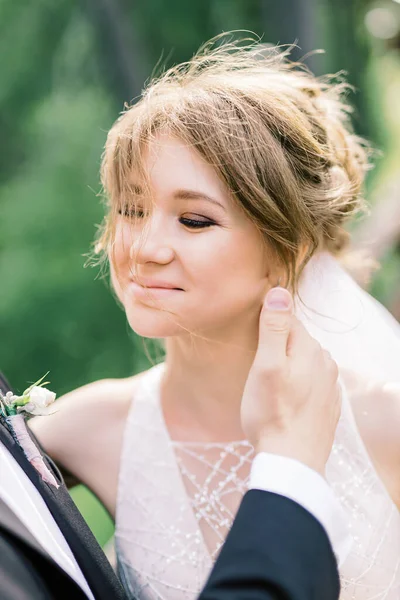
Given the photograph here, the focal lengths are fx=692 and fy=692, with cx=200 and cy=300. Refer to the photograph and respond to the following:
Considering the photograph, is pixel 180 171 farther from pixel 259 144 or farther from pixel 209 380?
pixel 209 380

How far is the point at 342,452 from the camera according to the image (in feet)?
5.20

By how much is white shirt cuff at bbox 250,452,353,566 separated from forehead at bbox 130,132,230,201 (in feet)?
1.84

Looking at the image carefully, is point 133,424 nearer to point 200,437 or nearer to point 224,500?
point 200,437

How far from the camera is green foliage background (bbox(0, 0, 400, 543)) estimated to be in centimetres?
421

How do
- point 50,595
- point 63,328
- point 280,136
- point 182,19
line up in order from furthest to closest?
point 63,328 < point 182,19 < point 280,136 < point 50,595

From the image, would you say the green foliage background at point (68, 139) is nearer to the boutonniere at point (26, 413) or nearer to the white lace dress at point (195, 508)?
the white lace dress at point (195, 508)

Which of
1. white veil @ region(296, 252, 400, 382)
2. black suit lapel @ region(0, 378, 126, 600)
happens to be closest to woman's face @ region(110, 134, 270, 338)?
white veil @ region(296, 252, 400, 382)

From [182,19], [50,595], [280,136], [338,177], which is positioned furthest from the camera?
[182,19]

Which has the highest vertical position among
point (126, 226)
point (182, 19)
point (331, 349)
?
point (182, 19)

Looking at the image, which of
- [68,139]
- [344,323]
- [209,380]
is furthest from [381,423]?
[68,139]

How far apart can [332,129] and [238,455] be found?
0.80 metres

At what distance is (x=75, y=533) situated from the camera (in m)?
1.20

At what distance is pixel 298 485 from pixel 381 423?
544mm

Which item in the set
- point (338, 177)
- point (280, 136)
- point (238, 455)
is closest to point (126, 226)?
point (280, 136)
